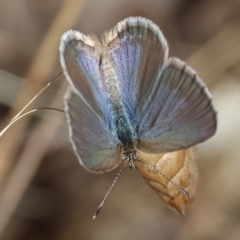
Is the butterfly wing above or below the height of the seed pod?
above

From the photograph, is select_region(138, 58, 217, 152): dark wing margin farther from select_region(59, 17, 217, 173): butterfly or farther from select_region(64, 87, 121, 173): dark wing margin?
select_region(64, 87, 121, 173): dark wing margin

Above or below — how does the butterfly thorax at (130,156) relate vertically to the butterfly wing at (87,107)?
below

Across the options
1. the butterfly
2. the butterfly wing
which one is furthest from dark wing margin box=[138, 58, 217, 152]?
the butterfly wing

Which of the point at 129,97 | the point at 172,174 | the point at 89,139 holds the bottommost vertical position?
the point at 172,174

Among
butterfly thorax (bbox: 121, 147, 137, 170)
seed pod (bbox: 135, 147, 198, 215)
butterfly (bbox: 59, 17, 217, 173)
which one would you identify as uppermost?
butterfly (bbox: 59, 17, 217, 173)

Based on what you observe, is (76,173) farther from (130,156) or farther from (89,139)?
(89,139)

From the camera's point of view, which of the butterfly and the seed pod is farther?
the seed pod

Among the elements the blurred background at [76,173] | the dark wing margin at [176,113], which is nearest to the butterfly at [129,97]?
the dark wing margin at [176,113]

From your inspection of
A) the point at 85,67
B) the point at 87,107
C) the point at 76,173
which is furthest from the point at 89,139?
the point at 76,173

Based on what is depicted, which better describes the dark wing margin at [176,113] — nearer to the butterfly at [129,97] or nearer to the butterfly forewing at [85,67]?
the butterfly at [129,97]
